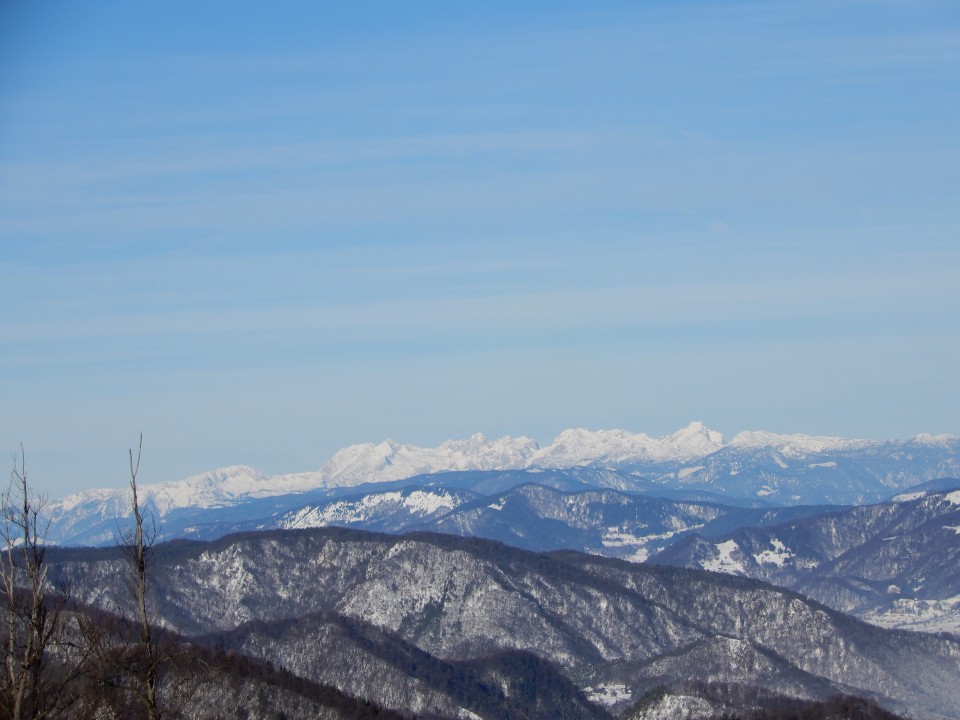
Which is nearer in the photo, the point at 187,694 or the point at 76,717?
the point at 187,694

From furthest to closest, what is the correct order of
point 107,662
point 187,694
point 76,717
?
1. point 76,717
2. point 187,694
3. point 107,662

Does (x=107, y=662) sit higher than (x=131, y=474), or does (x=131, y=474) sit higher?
(x=131, y=474)

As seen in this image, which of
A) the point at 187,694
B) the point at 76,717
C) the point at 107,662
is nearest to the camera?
the point at 107,662

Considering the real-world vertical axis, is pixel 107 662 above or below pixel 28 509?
below

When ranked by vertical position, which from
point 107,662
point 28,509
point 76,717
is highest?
point 28,509

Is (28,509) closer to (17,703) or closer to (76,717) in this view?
(17,703)

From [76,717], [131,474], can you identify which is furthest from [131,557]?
[76,717]

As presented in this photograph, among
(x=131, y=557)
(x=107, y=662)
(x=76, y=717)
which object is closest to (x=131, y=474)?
(x=131, y=557)

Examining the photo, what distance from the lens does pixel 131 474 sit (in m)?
60.8

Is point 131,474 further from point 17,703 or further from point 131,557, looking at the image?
point 17,703

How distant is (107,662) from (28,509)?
8330mm

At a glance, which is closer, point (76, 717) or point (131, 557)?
point (131, 557)

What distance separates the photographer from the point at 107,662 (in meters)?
58.0

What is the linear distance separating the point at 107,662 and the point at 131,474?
302 inches
